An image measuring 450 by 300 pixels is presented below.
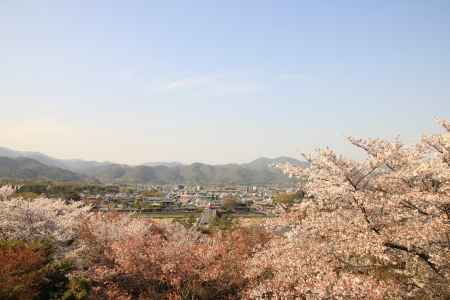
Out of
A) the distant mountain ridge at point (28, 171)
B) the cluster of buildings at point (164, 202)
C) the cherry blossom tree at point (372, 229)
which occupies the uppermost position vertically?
the cherry blossom tree at point (372, 229)

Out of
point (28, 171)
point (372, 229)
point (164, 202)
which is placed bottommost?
point (164, 202)

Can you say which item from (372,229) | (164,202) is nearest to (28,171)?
(164,202)

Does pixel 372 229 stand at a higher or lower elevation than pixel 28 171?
higher

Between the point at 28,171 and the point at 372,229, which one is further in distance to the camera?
the point at 28,171

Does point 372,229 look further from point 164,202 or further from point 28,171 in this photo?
point 28,171

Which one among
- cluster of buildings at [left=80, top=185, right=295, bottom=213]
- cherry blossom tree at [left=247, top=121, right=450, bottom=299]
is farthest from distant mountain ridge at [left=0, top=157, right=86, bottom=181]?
cherry blossom tree at [left=247, top=121, right=450, bottom=299]

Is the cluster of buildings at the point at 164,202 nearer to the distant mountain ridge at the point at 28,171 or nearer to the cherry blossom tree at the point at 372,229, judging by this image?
the cherry blossom tree at the point at 372,229

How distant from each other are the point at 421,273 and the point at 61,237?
1441 centimetres

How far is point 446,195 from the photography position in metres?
7.82

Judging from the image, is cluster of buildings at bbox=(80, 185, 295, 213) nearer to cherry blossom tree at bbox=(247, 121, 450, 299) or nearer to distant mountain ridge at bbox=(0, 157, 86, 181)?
cherry blossom tree at bbox=(247, 121, 450, 299)

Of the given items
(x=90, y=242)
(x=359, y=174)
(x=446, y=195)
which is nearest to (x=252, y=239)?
(x=90, y=242)

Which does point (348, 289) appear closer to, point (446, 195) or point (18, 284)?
point (446, 195)

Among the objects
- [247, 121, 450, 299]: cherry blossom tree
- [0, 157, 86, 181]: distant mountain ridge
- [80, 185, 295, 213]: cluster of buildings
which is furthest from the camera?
[0, 157, 86, 181]: distant mountain ridge

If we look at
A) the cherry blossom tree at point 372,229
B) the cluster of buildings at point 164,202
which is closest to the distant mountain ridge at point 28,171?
the cluster of buildings at point 164,202
